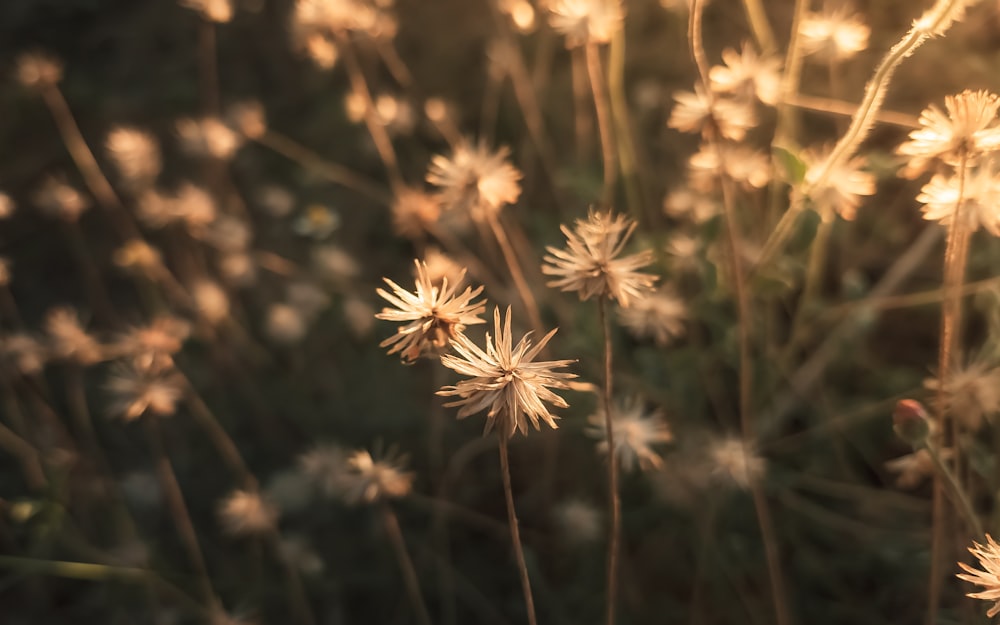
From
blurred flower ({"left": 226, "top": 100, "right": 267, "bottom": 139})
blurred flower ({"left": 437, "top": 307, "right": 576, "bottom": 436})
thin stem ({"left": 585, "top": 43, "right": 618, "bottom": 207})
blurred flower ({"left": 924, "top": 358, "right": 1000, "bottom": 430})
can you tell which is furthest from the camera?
blurred flower ({"left": 226, "top": 100, "right": 267, "bottom": 139})

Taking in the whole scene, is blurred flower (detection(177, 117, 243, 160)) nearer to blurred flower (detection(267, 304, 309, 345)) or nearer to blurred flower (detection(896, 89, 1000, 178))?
blurred flower (detection(267, 304, 309, 345))

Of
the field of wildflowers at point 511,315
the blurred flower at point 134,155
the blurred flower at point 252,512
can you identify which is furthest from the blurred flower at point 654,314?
the blurred flower at point 134,155

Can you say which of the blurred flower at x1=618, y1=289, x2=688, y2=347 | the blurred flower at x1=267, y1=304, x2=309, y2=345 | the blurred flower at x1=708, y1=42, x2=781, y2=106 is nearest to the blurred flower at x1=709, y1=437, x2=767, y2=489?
the blurred flower at x1=618, y1=289, x2=688, y2=347

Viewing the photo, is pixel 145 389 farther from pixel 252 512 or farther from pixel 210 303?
pixel 210 303

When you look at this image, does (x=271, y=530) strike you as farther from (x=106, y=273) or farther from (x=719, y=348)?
(x=106, y=273)

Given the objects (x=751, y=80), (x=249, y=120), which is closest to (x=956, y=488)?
(x=751, y=80)

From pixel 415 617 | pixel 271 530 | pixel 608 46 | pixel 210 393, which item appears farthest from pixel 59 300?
pixel 608 46
